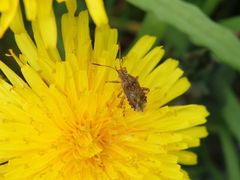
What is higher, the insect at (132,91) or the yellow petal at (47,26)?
the yellow petal at (47,26)

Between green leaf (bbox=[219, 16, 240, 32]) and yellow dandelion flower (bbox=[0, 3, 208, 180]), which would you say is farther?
green leaf (bbox=[219, 16, 240, 32])

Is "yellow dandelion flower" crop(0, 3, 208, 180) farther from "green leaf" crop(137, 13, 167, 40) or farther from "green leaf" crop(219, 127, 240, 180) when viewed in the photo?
"green leaf" crop(219, 127, 240, 180)

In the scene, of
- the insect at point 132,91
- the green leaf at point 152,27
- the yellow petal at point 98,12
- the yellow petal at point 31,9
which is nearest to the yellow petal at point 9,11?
the yellow petal at point 31,9

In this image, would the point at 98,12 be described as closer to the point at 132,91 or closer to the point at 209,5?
the point at 132,91

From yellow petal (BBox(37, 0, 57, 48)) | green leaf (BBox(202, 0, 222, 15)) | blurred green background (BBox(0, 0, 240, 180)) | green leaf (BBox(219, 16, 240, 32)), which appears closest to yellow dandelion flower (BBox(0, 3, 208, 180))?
yellow petal (BBox(37, 0, 57, 48))

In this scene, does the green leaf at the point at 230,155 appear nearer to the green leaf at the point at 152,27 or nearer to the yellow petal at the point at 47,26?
the green leaf at the point at 152,27

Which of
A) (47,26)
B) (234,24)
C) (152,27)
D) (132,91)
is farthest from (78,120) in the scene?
(234,24)

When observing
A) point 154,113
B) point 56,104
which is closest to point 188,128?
point 154,113
